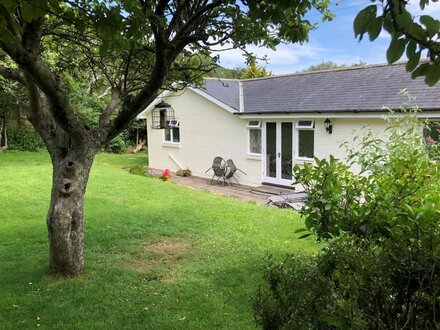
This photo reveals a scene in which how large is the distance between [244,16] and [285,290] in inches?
121

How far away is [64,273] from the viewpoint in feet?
15.0

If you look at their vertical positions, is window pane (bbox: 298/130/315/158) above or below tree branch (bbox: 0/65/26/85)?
below

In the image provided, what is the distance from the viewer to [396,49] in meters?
1.39

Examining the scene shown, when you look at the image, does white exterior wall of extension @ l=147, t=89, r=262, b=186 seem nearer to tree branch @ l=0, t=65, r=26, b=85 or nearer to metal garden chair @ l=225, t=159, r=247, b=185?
metal garden chair @ l=225, t=159, r=247, b=185

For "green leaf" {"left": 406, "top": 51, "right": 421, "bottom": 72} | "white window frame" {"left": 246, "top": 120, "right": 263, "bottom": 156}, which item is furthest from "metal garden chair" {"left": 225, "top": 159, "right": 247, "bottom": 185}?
"green leaf" {"left": 406, "top": 51, "right": 421, "bottom": 72}

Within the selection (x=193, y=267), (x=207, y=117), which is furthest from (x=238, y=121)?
(x=193, y=267)

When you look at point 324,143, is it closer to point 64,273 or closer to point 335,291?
point 64,273

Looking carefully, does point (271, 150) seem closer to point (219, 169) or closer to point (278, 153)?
point (278, 153)

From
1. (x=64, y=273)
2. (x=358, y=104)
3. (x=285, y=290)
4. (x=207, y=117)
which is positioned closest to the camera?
(x=285, y=290)

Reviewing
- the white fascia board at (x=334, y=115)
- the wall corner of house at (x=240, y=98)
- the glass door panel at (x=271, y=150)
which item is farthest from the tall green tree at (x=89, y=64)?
the wall corner of house at (x=240, y=98)

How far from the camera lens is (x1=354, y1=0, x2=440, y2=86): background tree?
133 cm

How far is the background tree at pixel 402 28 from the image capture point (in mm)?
1332

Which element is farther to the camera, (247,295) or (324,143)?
(324,143)

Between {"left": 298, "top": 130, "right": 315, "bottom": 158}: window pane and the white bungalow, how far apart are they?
3 centimetres
